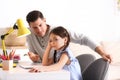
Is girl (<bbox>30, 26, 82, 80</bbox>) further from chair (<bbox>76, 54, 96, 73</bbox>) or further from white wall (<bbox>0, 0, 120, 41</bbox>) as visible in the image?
white wall (<bbox>0, 0, 120, 41</bbox>)

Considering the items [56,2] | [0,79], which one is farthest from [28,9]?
[0,79]

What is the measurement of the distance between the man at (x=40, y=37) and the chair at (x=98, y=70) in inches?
7.8

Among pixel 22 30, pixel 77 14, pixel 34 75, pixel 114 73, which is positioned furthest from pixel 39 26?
pixel 77 14

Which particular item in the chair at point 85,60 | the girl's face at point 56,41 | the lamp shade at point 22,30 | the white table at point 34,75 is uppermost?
the lamp shade at point 22,30

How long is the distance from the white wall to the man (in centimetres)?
136

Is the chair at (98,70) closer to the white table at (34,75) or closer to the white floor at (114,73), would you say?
the white table at (34,75)

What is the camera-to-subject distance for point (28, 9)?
3771mm

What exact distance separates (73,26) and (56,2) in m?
0.41

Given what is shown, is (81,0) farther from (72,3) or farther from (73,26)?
(73,26)

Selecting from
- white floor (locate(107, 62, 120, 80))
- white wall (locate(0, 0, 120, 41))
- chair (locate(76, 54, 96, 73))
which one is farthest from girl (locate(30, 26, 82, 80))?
white wall (locate(0, 0, 120, 41))

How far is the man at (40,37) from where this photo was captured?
7.06 feet

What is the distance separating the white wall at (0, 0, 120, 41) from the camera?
371cm

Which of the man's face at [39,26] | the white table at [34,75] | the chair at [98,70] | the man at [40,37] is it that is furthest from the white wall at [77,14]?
the white table at [34,75]

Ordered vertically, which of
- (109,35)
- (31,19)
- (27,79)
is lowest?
(109,35)
